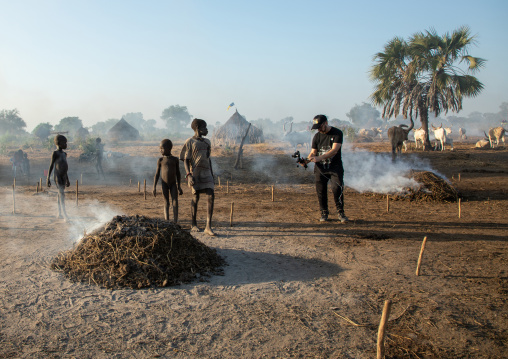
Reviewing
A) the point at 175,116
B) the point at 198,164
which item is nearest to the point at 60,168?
the point at 198,164

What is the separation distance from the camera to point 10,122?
157ft

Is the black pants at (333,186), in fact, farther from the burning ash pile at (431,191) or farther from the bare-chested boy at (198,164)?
the burning ash pile at (431,191)

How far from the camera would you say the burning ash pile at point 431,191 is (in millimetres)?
9203

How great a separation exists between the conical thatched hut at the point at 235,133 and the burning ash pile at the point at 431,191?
18.9 metres

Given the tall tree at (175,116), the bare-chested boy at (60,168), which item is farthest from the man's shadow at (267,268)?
the tall tree at (175,116)

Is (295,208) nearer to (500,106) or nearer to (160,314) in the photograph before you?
(160,314)

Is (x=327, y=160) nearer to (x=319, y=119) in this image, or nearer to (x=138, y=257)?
(x=319, y=119)

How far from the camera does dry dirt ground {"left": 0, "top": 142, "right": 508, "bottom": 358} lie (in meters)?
2.77

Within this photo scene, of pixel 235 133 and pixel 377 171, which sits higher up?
pixel 235 133

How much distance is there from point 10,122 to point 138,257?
176 ft

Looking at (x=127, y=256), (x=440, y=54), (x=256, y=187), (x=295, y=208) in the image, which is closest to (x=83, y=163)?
(x=256, y=187)

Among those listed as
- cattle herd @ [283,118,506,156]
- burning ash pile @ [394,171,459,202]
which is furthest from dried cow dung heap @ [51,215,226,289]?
cattle herd @ [283,118,506,156]

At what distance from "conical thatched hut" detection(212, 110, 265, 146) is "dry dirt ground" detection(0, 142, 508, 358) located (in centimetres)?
2072

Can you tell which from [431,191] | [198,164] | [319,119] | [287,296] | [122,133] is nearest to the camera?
[287,296]
